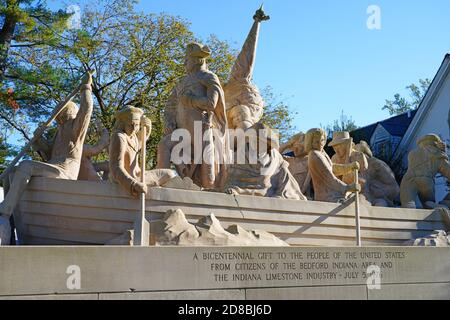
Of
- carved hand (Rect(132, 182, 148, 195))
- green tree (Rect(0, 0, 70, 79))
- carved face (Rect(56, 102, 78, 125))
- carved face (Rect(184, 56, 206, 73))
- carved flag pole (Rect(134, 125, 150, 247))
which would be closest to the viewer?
carved flag pole (Rect(134, 125, 150, 247))

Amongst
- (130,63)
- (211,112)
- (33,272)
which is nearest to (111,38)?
(130,63)

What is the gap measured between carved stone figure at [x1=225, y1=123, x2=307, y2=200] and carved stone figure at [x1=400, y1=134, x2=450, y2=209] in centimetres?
277

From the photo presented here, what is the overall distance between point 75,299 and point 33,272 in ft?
1.88

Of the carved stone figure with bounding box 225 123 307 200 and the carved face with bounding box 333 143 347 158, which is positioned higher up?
the carved face with bounding box 333 143 347 158

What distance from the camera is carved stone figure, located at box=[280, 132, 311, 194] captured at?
469 inches

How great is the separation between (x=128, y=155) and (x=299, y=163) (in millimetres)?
4961

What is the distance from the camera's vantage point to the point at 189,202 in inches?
332

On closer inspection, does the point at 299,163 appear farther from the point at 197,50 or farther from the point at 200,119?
the point at 197,50

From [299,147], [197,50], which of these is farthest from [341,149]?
[197,50]

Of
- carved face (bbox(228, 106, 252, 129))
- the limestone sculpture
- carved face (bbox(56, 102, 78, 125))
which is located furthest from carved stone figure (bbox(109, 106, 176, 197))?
carved face (bbox(228, 106, 252, 129))

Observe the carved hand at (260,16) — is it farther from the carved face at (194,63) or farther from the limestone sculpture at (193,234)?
the limestone sculpture at (193,234)

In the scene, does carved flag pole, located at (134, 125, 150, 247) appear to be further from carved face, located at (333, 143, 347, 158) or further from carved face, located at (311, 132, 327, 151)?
carved face, located at (333, 143, 347, 158)

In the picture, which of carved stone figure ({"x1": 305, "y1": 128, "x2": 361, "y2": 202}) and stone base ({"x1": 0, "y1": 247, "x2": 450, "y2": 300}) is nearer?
stone base ({"x1": 0, "y1": 247, "x2": 450, "y2": 300})

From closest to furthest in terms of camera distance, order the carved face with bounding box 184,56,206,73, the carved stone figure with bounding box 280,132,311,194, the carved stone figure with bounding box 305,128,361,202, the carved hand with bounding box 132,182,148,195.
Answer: the carved hand with bounding box 132,182,148,195 → the carved stone figure with bounding box 305,128,361,202 → the carved face with bounding box 184,56,206,73 → the carved stone figure with bounding box 280,132,311,194
